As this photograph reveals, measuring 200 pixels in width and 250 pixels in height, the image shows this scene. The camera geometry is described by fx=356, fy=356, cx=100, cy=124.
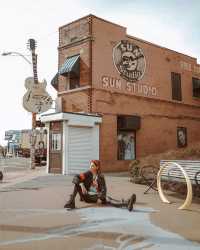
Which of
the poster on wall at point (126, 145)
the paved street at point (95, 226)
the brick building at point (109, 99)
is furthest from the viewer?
the poster on wall at point (126, 145)

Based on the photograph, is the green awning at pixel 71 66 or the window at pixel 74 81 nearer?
the green awning at pixel 71 66

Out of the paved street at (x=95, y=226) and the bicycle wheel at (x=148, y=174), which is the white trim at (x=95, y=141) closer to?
the bicycle wheel at (x=148, y=174)

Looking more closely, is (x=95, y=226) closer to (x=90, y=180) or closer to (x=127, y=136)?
(x=90, y=180)

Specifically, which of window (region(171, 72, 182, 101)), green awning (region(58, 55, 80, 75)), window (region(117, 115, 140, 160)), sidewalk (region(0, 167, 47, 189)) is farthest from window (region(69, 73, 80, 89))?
window (region(171, 72, 182, 101))

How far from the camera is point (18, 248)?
5152 millimetres

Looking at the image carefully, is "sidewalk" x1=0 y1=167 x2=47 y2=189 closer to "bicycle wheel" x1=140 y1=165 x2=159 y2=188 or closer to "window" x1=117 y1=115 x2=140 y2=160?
"window" x1=117 y1=115 x2=140 y2=160

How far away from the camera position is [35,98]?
77.3 ft

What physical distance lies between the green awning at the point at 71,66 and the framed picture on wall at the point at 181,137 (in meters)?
9.85

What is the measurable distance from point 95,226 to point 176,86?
22.1m

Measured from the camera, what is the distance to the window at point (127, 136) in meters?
22.3

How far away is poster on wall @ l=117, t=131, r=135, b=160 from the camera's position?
888 inches

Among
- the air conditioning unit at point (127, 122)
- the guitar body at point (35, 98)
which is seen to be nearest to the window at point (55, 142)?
the guitar body at point (35, 98)

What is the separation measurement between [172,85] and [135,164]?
13600 millimetres

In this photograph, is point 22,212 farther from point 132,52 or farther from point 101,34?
point 132,52
